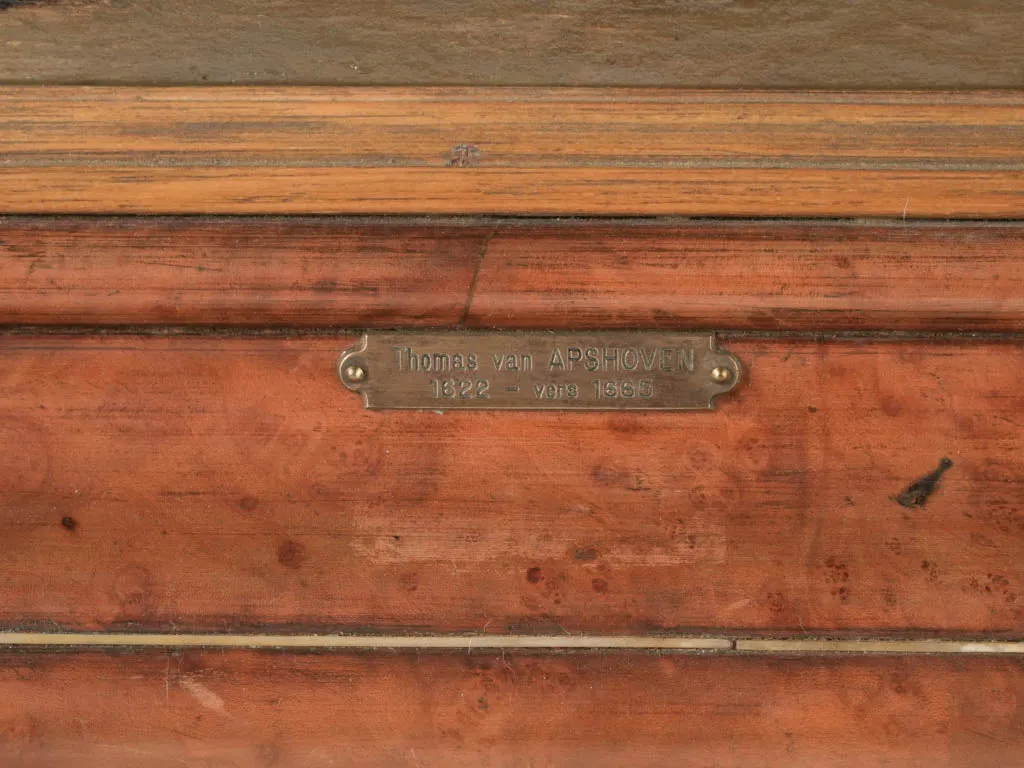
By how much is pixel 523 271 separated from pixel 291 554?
0.60 meters

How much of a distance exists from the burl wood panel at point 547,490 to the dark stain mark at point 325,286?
9 centimetres

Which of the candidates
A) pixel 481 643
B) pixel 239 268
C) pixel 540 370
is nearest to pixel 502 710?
pixel 481 643

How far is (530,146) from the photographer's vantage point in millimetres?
1116

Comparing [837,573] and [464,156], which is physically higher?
[464,156]

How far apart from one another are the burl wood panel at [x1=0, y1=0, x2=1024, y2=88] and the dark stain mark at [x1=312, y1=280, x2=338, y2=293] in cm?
29

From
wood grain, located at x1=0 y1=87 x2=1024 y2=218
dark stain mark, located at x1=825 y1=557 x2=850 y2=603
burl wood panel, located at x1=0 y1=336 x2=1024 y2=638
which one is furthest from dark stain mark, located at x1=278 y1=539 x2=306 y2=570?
dark stain mark, located at x1=825 y1=557 x2=850 y2=603

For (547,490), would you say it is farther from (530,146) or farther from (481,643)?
(530,146)

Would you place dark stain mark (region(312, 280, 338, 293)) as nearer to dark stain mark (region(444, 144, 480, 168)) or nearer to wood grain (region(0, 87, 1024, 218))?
wood grain (region(0, 87, 1024, 218))

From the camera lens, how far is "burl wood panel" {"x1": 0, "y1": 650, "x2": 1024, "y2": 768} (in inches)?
49.3

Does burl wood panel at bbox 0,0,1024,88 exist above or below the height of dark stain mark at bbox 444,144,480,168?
above

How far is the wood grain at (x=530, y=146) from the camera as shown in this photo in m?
1.11

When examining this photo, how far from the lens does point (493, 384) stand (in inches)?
47.7

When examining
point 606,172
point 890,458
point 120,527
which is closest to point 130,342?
point 120,527

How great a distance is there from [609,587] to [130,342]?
34.4 inches
